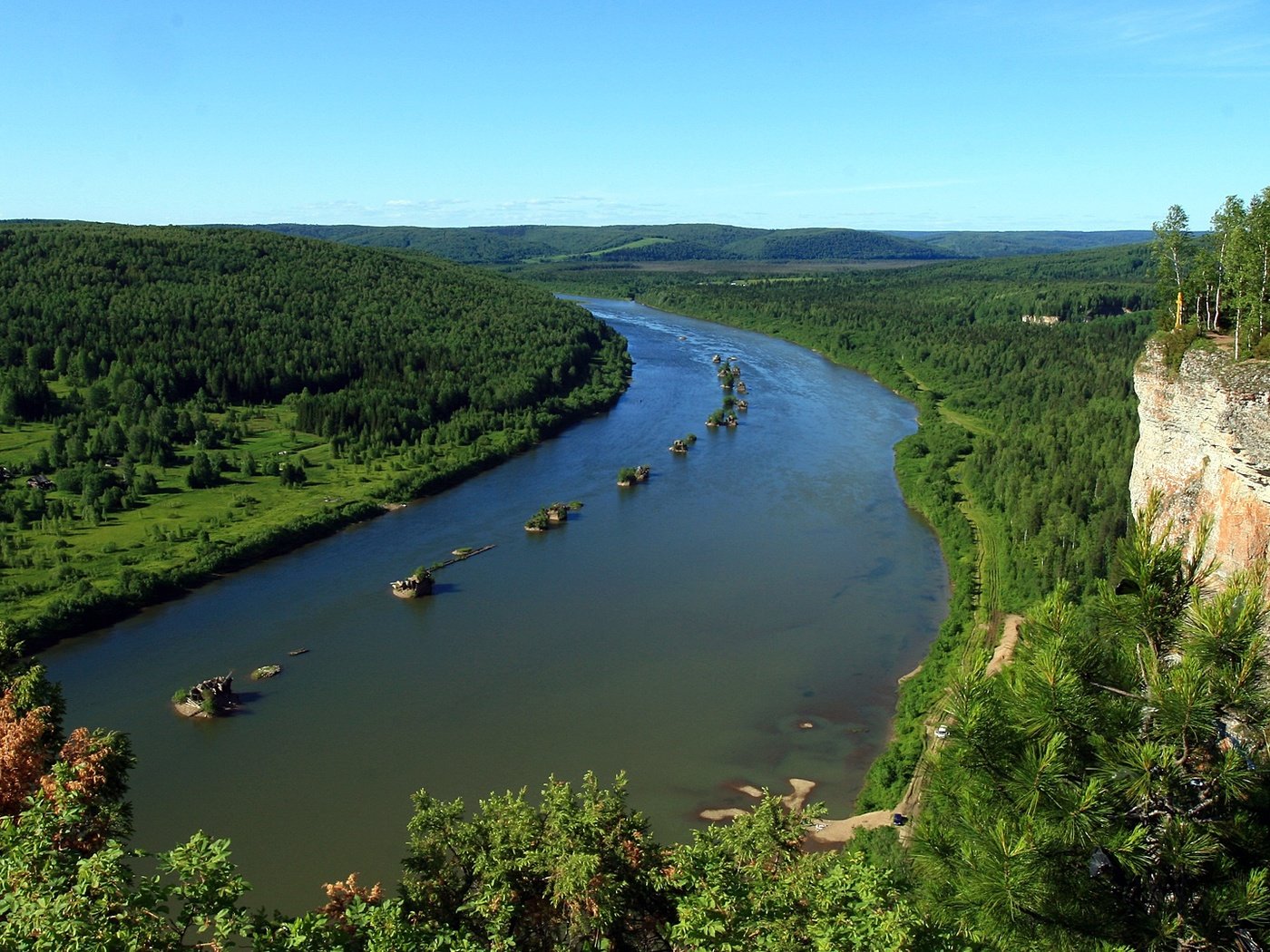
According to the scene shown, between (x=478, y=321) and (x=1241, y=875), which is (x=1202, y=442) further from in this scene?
(x=478, y=321)

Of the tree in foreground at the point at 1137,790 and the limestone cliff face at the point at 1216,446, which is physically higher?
the limestone cliff face at the point at 1216,446

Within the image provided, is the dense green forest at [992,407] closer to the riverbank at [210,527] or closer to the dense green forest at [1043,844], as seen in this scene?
the dense green forest at [1043,844]

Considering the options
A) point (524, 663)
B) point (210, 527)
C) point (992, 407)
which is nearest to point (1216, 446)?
point (524, 663)

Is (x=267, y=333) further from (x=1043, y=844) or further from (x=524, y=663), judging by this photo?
(x=1043, y=844)

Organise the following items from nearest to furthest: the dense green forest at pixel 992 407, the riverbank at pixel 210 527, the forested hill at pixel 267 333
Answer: the dense green forest at pixel 992 407, the riverbank at pixel 210 527, the forested hill at pixel 267 333

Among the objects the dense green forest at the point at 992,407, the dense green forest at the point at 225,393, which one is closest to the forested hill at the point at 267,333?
the dense green forest at the point at 225,393
